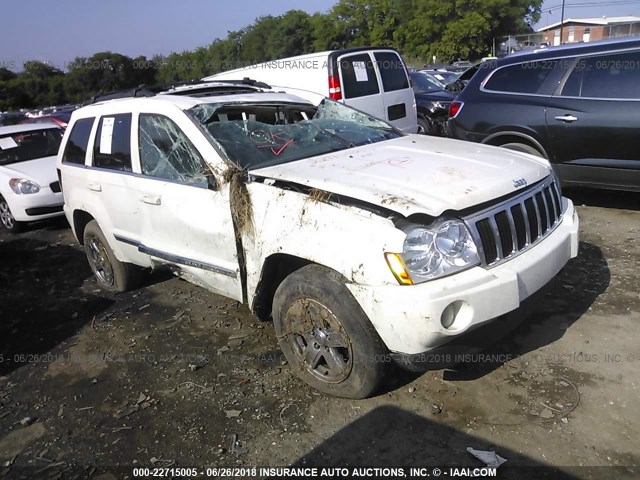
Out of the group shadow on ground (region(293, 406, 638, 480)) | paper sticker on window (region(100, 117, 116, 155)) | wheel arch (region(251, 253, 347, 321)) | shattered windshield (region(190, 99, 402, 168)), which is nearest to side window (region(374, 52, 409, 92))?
shattered windshield (region(190, 99, 402, 168))

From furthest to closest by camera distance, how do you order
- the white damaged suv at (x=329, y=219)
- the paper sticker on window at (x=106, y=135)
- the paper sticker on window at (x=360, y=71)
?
1. the paper sticker on window at (x=360, y=71)
2. the paper sticker on window at (x=106, y=135)
3. the white damaged suv at (x=329, y=219)

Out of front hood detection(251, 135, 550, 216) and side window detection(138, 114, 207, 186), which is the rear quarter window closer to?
front hood detection(251, 135, 550, 216)

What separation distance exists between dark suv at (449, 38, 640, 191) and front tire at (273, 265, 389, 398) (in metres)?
3.96

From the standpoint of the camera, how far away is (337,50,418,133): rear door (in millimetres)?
7820

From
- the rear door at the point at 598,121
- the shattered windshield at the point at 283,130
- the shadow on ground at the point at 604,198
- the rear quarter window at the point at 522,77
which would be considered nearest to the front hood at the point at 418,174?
the shattered windshield at the point at 283,130

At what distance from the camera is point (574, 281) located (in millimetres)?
4227

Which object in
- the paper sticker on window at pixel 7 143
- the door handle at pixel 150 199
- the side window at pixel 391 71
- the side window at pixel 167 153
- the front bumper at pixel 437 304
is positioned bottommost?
the front bumper at pixel 437 304

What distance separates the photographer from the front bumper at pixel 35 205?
295 inches

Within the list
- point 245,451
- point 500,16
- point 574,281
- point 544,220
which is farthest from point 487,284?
point 500,16

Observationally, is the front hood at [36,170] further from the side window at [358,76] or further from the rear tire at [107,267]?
the side window at [358,76]

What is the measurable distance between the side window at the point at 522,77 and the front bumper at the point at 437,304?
3887 mm

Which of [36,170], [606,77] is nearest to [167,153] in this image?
[606,77]

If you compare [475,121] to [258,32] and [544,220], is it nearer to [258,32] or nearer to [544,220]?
[544,220]

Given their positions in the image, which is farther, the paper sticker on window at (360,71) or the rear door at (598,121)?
the paper sticker on window at (360,71)
